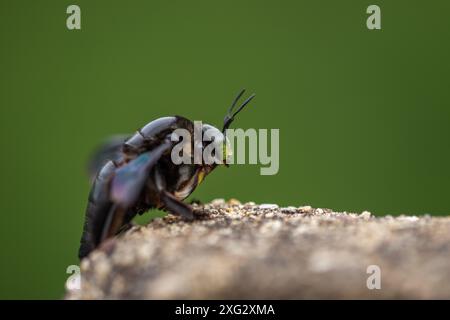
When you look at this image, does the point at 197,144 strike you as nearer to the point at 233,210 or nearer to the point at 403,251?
the point at 233,210

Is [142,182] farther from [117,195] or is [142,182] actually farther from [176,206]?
[176,206]

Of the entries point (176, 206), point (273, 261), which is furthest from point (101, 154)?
point (273, 261)

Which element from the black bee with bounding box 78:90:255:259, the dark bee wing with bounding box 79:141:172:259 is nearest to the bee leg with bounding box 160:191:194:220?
the black bee with bounding box 78:90:255:259

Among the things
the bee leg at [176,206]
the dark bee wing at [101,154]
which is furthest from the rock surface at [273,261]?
the dark bee wing at [101,154]

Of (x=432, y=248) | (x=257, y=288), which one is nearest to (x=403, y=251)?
(x=432, y=248)

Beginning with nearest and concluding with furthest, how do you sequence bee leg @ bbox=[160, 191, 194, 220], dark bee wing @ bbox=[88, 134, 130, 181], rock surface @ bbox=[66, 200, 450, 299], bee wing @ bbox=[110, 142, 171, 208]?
rock surface @ bbox=[66, 200, 450, 299], bee wing @ bbox=[110, 142, 171, 208], bee leg @ bbox=[160, 191, 194, 220], dark bee wing @ bbox=[88, 134, 130, 181]

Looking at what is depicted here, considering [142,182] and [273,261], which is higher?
[142,182]

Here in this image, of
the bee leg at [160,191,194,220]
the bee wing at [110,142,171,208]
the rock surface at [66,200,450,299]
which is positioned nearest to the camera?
the rock surface at [66,200,450,299]

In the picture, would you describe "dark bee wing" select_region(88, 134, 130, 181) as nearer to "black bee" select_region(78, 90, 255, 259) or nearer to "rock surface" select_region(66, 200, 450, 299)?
"black bee" select_region(78, 90, 255, 259)
